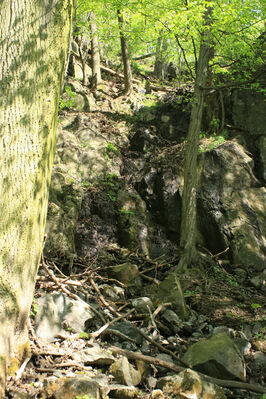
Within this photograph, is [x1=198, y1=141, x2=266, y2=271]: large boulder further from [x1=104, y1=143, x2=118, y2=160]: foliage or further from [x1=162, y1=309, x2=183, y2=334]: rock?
[x1=162, y1=309, x2=183, y2=334]: rock

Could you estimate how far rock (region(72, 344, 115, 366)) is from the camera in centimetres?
308

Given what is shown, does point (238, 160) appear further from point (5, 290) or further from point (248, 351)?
point (5, 290)

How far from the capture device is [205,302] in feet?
18.8

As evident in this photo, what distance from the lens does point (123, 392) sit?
8.73 ft

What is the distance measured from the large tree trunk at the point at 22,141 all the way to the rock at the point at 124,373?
876 mm

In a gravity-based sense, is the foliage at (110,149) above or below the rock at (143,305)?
above

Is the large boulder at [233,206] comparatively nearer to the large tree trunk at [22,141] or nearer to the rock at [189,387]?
the rock at [189,387]

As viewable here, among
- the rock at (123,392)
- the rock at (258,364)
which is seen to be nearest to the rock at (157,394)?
the rock at (123,392)

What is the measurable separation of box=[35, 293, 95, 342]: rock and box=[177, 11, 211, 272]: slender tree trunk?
3880 mm

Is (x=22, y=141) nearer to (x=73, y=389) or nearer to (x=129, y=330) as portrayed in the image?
(x=73, y=389)

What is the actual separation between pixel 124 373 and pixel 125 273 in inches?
132

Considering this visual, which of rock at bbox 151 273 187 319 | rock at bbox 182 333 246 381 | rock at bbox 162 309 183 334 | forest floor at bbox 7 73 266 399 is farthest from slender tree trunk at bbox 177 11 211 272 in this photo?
rock at bbox 182 333 246 381

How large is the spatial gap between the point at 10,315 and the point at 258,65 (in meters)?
9.58

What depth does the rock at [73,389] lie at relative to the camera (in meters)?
2.40
